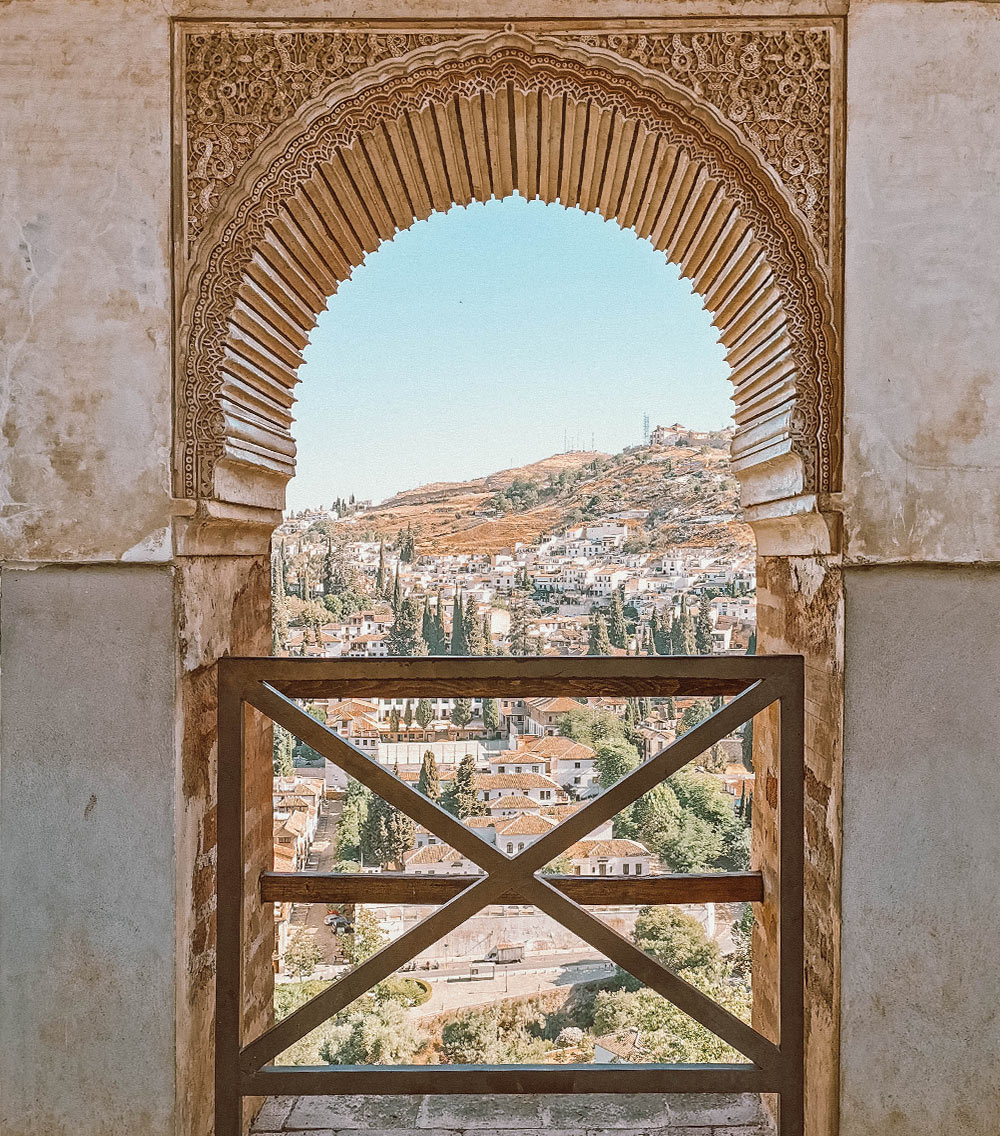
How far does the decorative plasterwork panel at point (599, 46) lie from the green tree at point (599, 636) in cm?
224

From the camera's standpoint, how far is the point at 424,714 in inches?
160

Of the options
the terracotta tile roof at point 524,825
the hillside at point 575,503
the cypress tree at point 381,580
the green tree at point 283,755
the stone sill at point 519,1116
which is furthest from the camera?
the hillside at point 575,503

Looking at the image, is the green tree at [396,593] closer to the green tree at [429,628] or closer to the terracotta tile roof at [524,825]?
the green tree at [429,628]

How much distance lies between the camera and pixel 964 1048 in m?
2.32

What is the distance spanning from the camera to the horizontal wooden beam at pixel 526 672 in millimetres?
2357

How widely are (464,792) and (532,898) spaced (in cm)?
166

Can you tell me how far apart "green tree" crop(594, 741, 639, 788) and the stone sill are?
154cm

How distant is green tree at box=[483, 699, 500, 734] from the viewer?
412cm

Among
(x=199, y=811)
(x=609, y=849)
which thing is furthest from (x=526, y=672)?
(x=609, y=849)

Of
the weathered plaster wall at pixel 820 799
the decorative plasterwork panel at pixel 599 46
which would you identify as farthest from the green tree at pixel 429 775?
the decorative plasterwork panel at pixel 599 46

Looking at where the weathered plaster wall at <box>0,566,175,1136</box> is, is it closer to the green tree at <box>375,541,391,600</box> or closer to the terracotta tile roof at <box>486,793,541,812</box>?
the terracotta tile roof at <box>486,793,541,812</box>

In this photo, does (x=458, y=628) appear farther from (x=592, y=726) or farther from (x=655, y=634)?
(x=655, y=634)

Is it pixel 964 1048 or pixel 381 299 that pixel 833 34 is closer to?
pixel 964 1048

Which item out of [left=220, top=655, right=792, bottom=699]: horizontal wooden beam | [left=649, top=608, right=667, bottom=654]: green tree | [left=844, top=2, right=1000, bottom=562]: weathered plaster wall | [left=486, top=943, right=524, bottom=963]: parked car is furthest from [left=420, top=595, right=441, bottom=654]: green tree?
[left=844, top=2, right=1000, bottom=562]: weathered plaster wall
